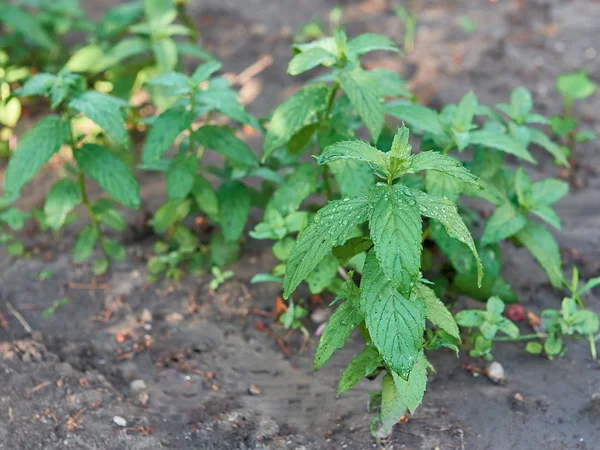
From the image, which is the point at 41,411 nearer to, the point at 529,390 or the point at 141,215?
the point at 141,215

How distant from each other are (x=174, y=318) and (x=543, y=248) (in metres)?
1.76

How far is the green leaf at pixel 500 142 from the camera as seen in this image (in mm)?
2781

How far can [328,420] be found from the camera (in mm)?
2627

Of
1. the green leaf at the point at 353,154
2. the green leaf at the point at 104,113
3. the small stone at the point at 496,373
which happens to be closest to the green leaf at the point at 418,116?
the green leaf at the point at 353,154

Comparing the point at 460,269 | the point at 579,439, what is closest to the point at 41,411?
the point at 460,269

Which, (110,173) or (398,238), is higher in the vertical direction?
(398,238)

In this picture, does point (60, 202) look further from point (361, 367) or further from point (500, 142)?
point (500, 142)

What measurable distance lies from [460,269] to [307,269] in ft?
3.65

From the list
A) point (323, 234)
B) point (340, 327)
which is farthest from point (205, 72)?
point (340, 327)

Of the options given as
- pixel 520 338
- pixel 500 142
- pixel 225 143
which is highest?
pixel 225 143

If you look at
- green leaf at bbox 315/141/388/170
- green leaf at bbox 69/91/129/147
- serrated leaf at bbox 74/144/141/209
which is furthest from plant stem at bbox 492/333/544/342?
green leaf at bbox 69/91/129/147

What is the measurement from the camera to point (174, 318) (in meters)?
3.18

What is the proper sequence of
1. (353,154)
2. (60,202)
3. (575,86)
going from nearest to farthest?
1. (353,154)
2. (60,202)
3. (575,86)

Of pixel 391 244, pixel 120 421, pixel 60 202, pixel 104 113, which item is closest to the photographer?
pixel 391 244
